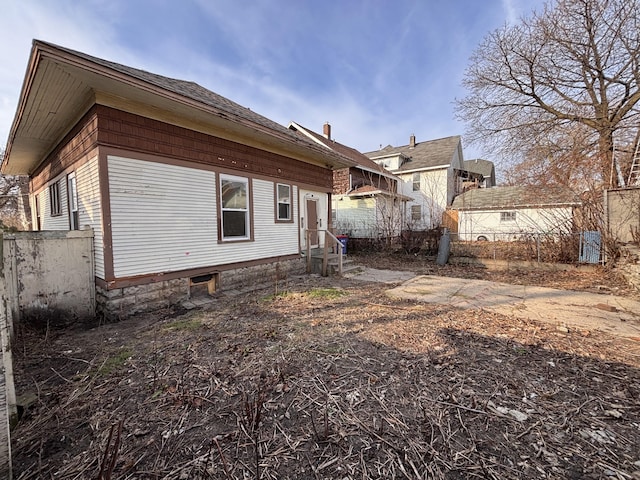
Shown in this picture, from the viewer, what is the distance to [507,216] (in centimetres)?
1855

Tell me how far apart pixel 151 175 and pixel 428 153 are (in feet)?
74.4

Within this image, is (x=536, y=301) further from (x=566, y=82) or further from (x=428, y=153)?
(x=428, y=153)

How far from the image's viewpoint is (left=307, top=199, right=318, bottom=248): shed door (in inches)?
368

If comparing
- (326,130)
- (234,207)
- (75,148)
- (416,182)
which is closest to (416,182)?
(416,182)

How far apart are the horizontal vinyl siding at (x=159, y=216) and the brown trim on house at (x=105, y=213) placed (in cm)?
6

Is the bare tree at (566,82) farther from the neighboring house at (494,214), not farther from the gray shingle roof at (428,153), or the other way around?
the gray shingle roof at (428,153)

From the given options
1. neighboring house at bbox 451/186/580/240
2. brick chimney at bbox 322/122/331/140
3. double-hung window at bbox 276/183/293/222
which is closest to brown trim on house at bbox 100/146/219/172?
double-hung window at bbox 276/183/293/222

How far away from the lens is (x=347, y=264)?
31.9 ft

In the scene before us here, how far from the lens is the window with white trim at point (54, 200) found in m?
7.24

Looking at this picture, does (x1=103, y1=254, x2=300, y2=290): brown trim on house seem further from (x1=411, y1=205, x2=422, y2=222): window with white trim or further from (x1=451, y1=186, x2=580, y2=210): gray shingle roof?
(x1=411, y1=205, x2=422, y2=222): window with white trim

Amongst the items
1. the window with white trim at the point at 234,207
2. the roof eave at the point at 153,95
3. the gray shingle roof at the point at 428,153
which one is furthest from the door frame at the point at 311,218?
the gray shingle roof at the point at 428,153

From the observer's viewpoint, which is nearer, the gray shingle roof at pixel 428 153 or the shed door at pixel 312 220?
the shed door at pixel 312 220

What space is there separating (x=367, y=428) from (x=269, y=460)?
0.76m

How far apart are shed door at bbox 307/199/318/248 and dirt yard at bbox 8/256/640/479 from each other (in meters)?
5.33
